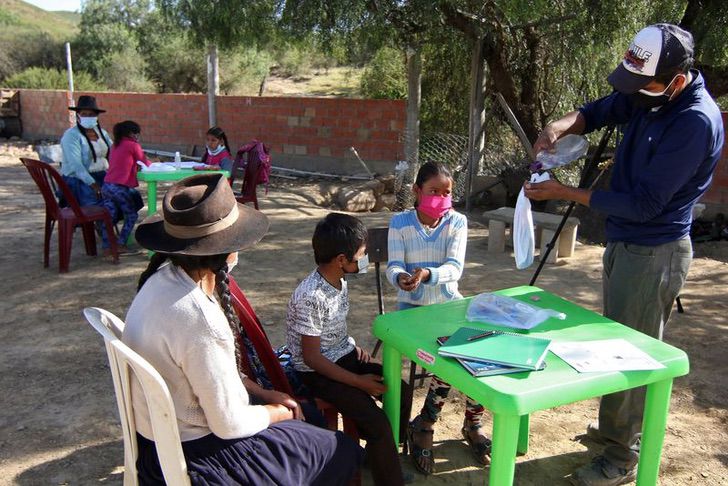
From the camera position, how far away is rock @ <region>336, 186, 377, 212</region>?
388 inches

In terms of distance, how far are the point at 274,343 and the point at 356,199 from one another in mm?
5691

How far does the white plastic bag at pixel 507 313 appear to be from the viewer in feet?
8.30

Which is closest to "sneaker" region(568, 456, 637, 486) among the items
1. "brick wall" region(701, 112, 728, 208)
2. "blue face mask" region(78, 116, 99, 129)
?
"blue face mask" region(78, 116, 99, 129)

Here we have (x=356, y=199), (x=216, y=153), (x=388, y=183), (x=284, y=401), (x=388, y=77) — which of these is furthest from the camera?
(x=388, y=77)

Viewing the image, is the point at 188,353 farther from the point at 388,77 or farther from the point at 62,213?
the point at 388,77

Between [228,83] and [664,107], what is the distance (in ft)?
Result: 76.0

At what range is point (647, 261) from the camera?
2.71m

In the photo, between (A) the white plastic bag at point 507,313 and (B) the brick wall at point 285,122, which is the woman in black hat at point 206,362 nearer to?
(A) the white plastic bag at point 507,313

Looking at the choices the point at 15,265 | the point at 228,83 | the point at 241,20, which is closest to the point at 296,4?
the point at 241,20

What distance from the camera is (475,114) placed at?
Answer: 9.39m

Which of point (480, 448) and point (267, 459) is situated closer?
point (267, 459)

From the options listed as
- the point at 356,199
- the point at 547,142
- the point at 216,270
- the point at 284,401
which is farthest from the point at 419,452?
the point at 356,199

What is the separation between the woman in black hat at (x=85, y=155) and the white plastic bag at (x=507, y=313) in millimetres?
5064

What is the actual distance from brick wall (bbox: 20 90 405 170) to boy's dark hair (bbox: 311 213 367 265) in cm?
861
